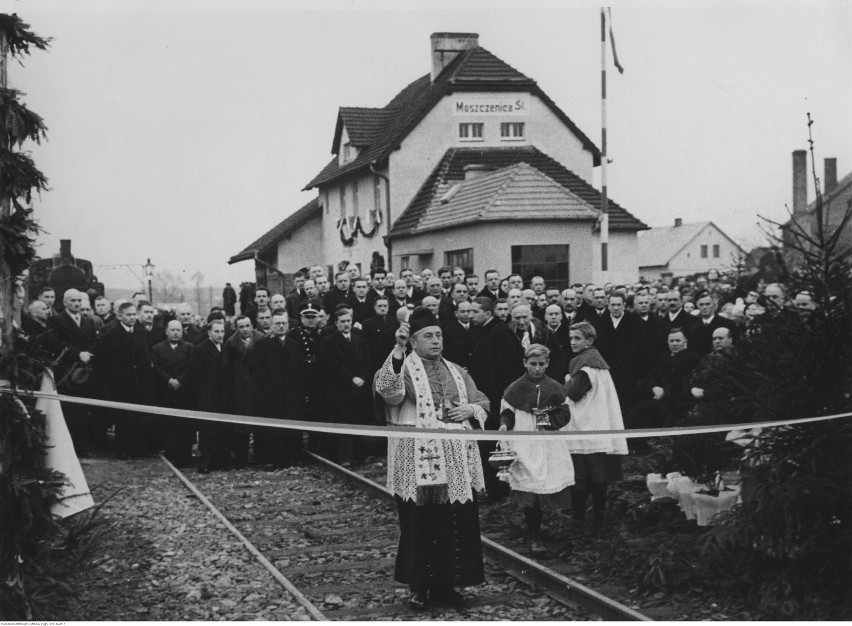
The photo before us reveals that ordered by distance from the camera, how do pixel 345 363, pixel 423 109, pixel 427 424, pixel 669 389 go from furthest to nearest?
pixel 423 109
pixel 345 363
pixel 669 389
pixel 427 424

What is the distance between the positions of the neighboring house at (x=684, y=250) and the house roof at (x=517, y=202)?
55.8 metres

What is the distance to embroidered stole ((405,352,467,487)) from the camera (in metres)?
6.45

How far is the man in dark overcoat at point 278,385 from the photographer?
1334cm

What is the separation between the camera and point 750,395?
6508 mm

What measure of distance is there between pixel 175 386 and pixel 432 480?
318 inches

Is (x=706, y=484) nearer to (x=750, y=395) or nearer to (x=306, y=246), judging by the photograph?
(x=750, y=395)

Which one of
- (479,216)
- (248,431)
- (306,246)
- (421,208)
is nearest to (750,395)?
(248,431)

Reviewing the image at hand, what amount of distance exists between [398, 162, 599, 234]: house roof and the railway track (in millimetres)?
12874

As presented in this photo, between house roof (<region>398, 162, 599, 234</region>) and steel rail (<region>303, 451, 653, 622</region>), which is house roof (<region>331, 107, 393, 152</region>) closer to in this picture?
house roof (<region>398, 162, 599, 234</region>)

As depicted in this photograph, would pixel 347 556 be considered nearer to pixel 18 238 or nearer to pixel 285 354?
pixel 18 238

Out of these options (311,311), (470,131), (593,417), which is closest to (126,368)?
(311,311)

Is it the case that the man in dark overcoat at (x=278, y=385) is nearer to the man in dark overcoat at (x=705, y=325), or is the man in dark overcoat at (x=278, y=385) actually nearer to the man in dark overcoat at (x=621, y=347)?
the man in dark overcoat at (x=621, y=347)

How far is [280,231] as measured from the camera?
37750 mm

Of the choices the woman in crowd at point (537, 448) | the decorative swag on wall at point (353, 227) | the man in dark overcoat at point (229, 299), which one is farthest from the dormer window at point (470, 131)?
the woman in crowd at point (537, 448)
